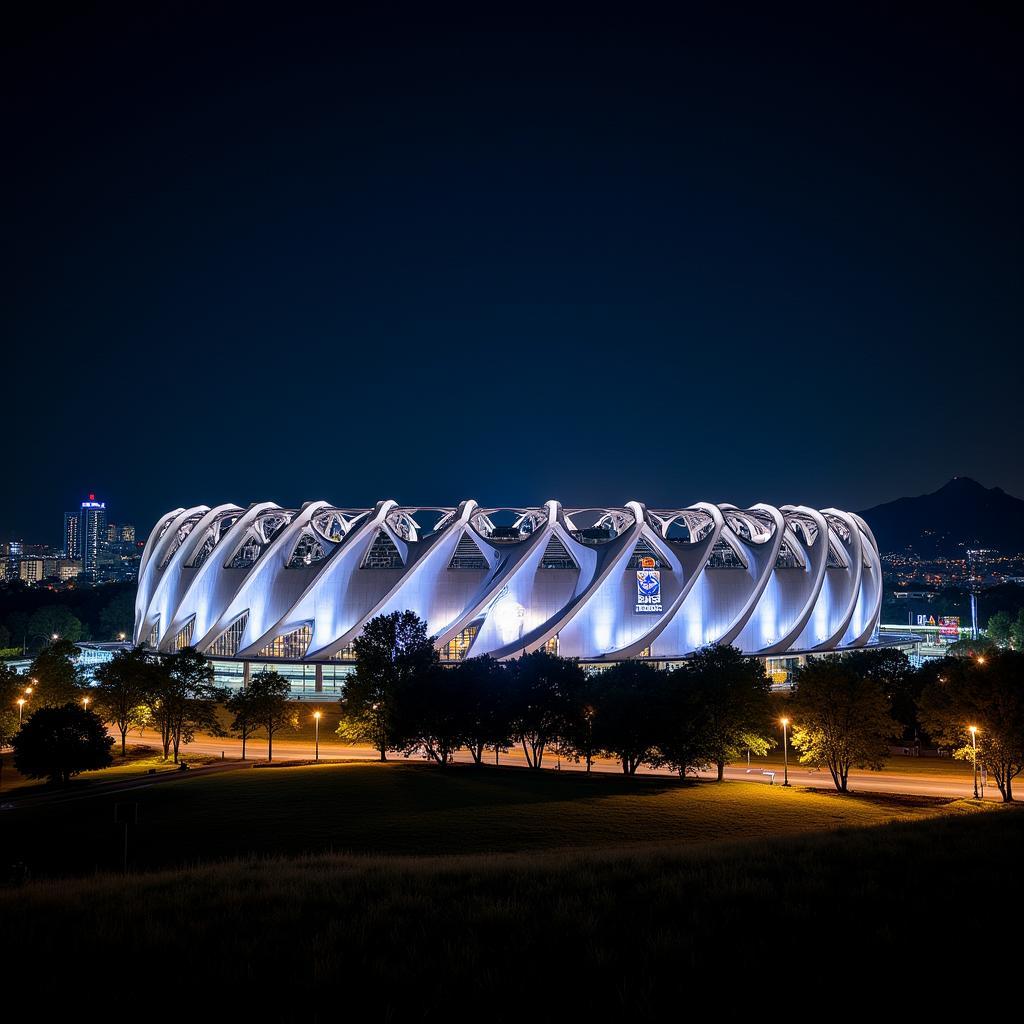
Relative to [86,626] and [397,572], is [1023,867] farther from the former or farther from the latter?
[86,626]

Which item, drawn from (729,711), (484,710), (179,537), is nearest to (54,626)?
(179,537)

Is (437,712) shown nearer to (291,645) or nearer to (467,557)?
(467,557)

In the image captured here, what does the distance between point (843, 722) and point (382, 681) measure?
22319mm

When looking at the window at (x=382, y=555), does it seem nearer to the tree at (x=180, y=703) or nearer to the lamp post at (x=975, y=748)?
→ the tree at (x=180, y=703)

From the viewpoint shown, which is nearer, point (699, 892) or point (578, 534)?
point (699, 892)

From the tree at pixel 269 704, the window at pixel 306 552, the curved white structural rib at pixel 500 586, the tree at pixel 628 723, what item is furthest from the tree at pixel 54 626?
the tree at pixel 628 723

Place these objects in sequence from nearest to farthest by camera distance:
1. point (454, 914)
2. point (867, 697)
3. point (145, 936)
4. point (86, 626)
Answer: point (145, 936) < point (454, 914) < point (867, 697) < point (86, 626)

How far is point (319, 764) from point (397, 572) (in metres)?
25.5

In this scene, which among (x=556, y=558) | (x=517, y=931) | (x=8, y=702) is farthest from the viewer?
(x=556, y=558)

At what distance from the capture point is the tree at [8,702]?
45272mm

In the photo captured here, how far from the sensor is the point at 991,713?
3459cm

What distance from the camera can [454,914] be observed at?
29.8 feet

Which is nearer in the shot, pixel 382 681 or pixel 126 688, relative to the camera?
pixel 382 681

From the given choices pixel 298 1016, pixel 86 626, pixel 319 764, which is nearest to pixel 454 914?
pixel 298 1016
